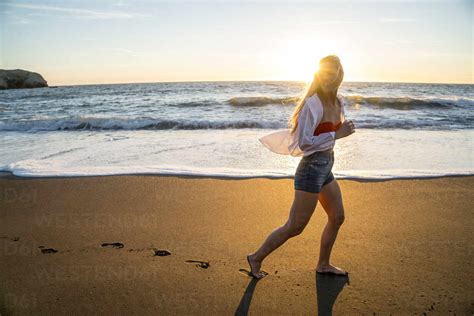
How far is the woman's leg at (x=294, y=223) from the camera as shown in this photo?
2713 millimetres

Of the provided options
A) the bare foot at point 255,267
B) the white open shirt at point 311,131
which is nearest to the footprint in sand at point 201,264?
the bare foot at point 255,267

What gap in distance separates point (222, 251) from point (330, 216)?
1.08 m

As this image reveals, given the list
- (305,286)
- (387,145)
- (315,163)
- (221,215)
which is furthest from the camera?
(387,145)

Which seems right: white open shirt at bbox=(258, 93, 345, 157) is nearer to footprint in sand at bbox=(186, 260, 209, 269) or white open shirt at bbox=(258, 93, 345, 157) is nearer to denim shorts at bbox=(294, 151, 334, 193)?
denim shorts at bbox=(294, 151, 334, 193)

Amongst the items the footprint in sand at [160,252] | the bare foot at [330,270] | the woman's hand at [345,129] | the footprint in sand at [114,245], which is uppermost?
the woman's hand at [345,129]

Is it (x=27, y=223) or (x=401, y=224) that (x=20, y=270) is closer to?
(x=27, y=223)

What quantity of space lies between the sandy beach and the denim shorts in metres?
0.80

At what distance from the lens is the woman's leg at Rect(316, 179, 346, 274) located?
2.83 m

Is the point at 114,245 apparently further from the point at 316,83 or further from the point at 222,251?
the point at 316,83

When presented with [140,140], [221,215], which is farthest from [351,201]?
[140,140]

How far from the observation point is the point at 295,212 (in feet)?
9.05

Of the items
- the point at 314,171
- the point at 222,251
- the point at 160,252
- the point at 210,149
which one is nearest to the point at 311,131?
the point at 314,171

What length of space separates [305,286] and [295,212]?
1.98 feet

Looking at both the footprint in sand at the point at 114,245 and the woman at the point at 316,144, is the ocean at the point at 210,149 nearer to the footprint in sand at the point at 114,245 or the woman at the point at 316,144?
the woman at the point at 316,144
